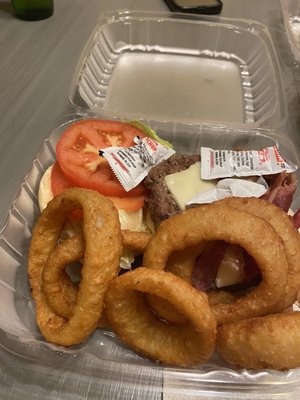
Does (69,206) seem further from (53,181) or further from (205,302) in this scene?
(205,302)

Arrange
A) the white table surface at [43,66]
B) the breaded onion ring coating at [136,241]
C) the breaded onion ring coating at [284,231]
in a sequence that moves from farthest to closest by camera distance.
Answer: the white table surface at [43,66] → the breaded onion ring coating at [136,241] → the breaded onion ring coating at [284,231]

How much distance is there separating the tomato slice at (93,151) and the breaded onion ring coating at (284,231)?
36cm

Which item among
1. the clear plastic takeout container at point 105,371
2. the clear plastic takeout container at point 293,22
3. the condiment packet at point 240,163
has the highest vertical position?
the clear plastic takeout container at point 293,22

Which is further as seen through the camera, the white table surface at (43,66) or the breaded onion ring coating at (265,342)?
the white table surface at (43,66)

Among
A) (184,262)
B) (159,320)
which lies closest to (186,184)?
(184,262)

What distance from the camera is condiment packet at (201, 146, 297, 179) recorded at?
1.36m

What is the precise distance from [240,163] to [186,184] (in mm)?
177

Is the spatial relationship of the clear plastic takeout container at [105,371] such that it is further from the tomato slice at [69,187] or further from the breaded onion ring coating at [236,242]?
the tomato slice at [69,187]

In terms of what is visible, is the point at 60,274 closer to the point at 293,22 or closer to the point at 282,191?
the point at 282,191

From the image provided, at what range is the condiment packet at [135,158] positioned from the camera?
4.47 feet

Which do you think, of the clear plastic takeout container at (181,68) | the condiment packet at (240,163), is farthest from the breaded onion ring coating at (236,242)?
the clear plastic takeout container at (181,68)

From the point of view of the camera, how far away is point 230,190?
1.29m

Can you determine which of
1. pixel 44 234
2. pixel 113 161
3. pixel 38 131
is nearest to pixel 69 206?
pixel 44 234

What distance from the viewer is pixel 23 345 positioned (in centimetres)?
105
